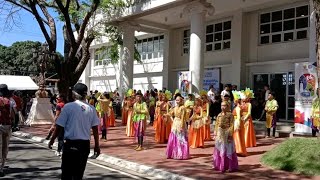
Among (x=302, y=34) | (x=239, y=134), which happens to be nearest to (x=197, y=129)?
(x=239, y=134)

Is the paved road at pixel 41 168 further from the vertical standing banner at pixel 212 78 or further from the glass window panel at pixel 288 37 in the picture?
the vertical standing banner at pixel 212 78

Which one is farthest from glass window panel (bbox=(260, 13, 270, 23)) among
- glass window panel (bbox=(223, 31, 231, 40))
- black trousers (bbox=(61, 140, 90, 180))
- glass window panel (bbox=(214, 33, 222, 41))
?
black trousers (bbox=(61, 140, 90, 180))

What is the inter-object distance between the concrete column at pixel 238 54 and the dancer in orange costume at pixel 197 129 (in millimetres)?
9445

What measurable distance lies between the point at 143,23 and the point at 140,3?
11.3ft

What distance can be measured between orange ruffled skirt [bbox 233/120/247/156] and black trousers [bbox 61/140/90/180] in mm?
6878

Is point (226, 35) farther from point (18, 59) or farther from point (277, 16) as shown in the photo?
point (18, 59)

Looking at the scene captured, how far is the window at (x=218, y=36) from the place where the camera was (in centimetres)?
2427

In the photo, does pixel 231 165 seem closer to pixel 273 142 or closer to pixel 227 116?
pixel 227 116

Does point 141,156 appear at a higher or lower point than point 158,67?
lower

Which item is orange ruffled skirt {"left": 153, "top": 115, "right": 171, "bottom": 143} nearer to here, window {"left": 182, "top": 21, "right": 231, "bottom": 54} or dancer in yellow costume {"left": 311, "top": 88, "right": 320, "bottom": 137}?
dancer in yellow costume {"left": 311, "top": 88, "right": 320, "bottom": 137}

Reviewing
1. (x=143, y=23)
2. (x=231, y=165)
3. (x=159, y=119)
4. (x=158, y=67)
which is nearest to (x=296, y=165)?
(x=231, y=165)

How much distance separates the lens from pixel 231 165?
374 inches

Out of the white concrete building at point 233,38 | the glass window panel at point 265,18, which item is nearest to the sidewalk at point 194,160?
the white concrete building at point 233,38

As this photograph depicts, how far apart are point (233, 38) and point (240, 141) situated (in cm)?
1219
